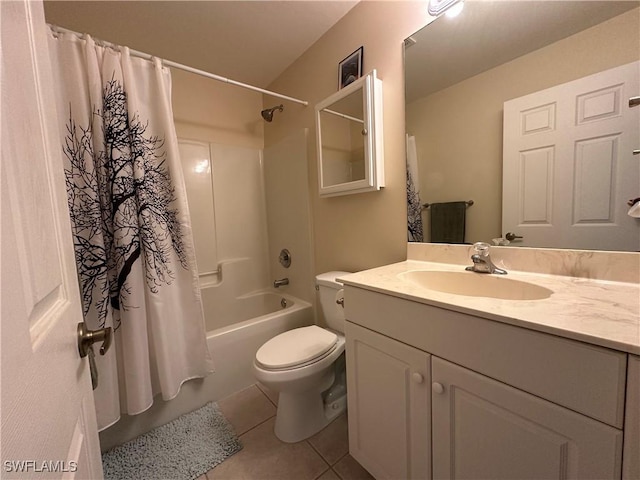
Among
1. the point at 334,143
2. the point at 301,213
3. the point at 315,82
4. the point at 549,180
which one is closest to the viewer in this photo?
the point at 549,180

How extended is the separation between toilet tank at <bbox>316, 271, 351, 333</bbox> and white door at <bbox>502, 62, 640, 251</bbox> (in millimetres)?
844

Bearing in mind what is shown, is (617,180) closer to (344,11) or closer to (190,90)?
(344,11)

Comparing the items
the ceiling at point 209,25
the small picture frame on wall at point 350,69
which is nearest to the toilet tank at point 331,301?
the small picture frame on wall at point 350,69

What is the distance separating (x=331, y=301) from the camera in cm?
145

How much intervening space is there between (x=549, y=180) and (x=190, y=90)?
2.32 metres

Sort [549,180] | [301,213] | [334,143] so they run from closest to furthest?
[549,180] → [334,143] → [301,213]

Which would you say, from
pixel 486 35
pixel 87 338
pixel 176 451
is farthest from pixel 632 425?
pixel 176 451

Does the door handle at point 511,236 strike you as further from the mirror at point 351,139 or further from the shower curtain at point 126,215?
the shower curtain at point 126,215

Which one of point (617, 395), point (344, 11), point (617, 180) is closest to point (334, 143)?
point (344, 11)

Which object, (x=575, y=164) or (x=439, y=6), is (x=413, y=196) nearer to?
(x=575, y=164)

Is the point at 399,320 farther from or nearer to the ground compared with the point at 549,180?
nearer to the ground

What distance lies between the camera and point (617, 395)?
0.45 metres

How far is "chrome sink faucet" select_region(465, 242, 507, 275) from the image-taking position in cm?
94

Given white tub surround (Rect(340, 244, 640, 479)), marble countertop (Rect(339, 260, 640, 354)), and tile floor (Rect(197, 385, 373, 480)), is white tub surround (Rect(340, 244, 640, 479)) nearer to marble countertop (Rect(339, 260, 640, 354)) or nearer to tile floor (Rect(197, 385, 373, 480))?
marble countertop (Rect(339, 260, 640, 354))
